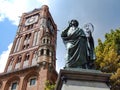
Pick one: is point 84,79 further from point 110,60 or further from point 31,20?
point 31,20

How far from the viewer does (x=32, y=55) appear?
4250 centimetres

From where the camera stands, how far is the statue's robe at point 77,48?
219 inches

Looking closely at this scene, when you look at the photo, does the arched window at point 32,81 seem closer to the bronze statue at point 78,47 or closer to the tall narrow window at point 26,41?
the tall narrow window at point 26,41

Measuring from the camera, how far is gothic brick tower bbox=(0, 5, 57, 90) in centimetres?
3629

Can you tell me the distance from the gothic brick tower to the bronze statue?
28408mm

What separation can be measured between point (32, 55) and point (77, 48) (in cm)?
3711

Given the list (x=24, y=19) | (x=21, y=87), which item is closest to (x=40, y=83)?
(x=21, y=87)

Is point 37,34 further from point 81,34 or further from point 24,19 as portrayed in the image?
point 81,34

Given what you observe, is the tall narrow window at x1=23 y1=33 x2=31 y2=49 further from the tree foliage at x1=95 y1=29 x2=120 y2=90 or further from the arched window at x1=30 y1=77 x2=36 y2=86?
the tree foliage at x1=95 y1=29 x2=120 y2=90

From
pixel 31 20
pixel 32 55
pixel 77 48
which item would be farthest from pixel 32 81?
pixel 77 48

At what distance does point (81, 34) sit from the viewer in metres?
5.93

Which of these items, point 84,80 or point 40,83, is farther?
point 40,83

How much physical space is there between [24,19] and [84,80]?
164 feet

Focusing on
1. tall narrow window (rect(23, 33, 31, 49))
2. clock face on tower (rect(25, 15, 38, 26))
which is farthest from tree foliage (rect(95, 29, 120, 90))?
clock face on tower (rect(25, 15, 38, 26))
